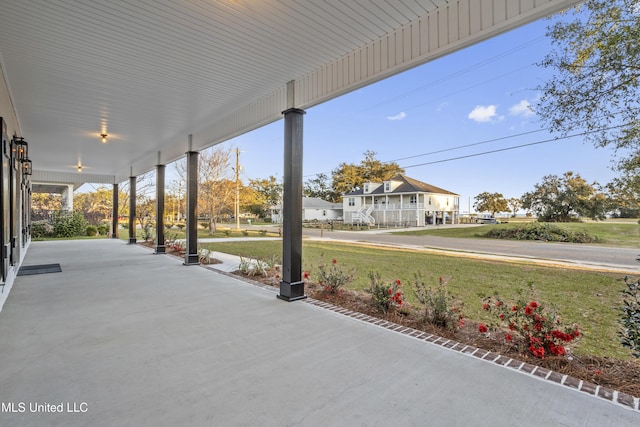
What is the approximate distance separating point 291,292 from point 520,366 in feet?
8.86

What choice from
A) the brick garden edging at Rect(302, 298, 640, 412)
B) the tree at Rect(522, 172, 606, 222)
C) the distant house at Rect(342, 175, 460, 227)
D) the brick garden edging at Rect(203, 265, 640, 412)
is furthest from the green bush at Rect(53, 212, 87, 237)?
the tree at Rect(522, 172, 606, 222)

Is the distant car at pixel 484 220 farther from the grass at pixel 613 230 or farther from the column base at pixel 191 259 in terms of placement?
the column base at pixel 191 259

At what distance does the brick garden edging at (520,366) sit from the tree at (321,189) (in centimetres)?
2653

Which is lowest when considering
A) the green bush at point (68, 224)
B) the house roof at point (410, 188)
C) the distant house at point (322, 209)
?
the green bush at point (68, 224)

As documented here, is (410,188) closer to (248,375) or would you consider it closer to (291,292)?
(291,292)

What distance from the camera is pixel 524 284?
511cm

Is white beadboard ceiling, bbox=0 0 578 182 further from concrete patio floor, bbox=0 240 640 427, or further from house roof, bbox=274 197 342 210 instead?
house roof, bbox=274 197 342 210

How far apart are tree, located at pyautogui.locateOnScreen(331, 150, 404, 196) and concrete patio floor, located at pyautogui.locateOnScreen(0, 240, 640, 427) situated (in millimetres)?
23604

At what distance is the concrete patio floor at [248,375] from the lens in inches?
70.9

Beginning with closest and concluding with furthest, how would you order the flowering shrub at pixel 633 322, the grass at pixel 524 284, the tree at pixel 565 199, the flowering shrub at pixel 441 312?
1. the flowering shrub at pixel 633 322
2. the tree at pixel 565 199
3. the flowering shrub at pixel 441 312
4. the grass at pixel 524 284

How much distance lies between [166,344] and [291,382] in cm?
134

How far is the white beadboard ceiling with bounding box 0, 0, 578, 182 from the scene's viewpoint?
2762mm

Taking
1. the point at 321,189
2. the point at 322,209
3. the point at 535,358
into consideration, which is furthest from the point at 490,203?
the point at 321,189

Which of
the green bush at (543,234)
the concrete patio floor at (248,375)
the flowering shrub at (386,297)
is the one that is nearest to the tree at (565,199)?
the green bush at (543,234)
